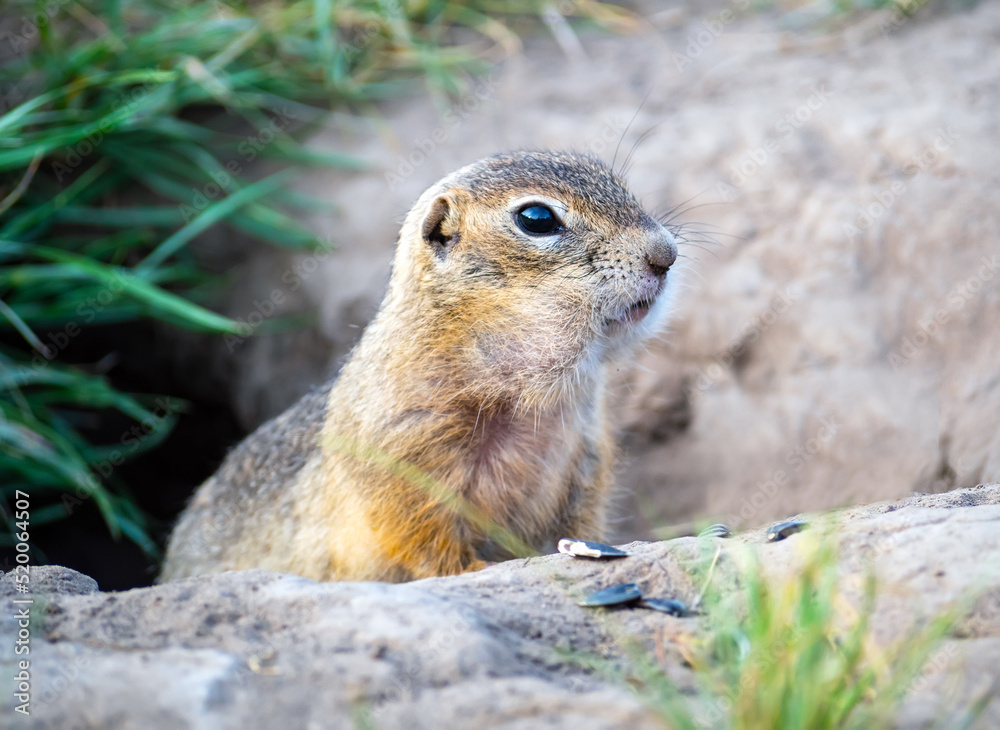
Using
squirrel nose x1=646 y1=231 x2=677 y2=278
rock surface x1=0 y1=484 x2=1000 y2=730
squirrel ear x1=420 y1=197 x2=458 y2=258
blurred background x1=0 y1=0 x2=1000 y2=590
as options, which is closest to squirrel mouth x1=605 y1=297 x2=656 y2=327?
squirrel nose x1=646 y1=231 x2=677 y2=278

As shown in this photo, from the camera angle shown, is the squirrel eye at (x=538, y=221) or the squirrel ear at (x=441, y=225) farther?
the squirrel ear at (x=441, y=225)

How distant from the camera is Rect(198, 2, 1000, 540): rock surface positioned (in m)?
4.60

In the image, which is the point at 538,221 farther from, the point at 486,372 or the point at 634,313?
the point at 486,372

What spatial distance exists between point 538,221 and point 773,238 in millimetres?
Answer: 2278

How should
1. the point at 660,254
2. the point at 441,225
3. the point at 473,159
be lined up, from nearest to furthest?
the point at 660,254 < the point at 441,225 < the point at 473,159

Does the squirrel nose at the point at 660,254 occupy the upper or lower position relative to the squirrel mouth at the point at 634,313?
upper

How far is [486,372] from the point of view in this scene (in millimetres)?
3516

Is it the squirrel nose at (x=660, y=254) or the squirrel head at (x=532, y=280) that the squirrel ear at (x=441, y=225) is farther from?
the squirrel nose at (x=660, y=254)

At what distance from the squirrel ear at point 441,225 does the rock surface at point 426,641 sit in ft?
4.62

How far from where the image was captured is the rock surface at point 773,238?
181 inches

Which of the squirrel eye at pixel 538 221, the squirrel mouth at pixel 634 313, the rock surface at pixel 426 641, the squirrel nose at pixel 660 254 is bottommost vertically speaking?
the rock surface at pixel 426 641

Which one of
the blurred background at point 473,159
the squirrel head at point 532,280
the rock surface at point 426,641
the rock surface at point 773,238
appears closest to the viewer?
the rock surface at point 426,641

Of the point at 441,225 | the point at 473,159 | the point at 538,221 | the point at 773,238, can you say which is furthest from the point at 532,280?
the point at 473,159

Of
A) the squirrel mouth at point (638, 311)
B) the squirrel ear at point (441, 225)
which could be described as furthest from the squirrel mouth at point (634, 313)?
the squirrel ear at point (441, 225)
